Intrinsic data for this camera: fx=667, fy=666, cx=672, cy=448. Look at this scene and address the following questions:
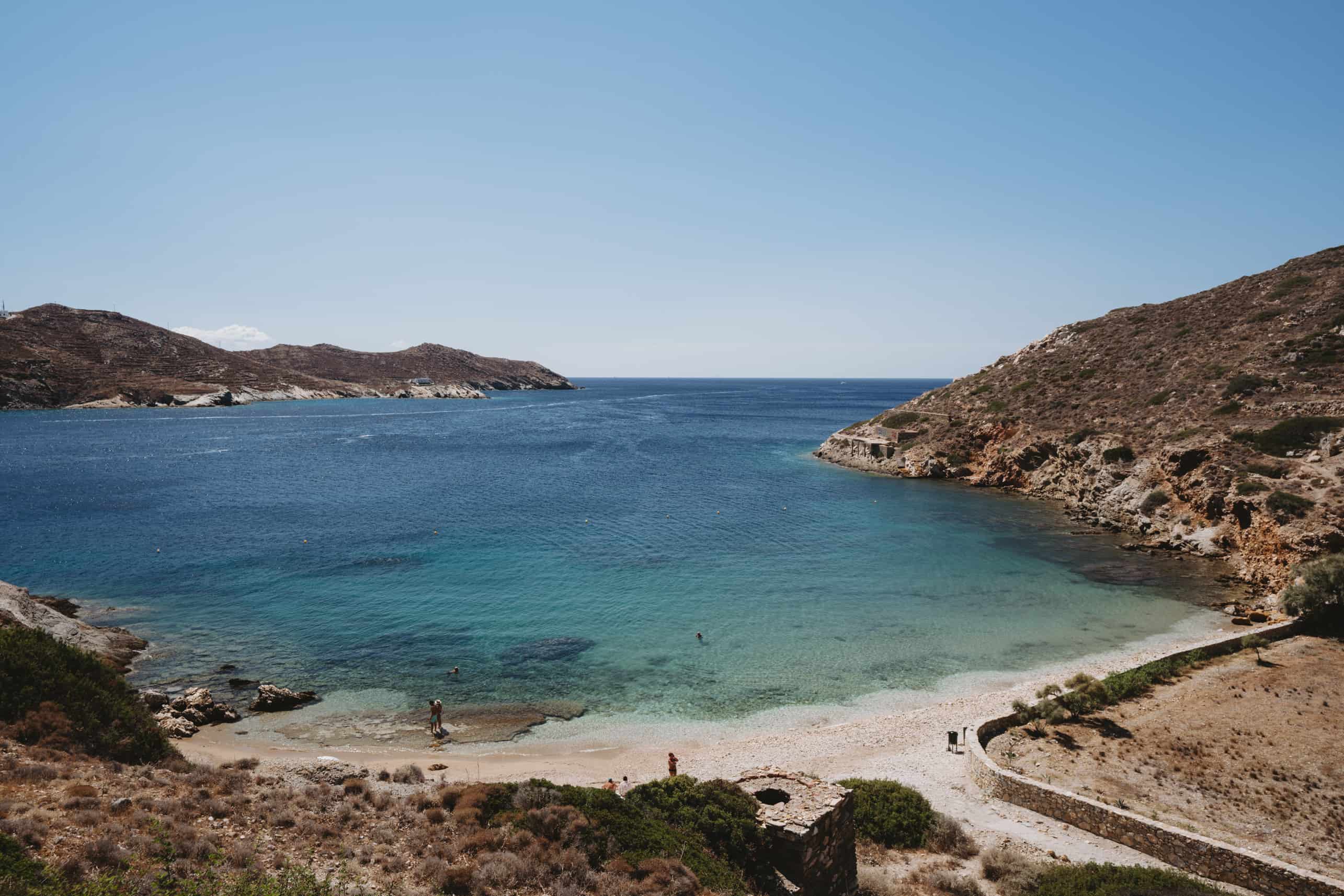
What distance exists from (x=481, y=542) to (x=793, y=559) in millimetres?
24004

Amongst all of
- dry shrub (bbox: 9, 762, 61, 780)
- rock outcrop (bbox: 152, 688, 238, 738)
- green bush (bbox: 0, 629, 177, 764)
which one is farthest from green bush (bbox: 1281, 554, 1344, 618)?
rock outcrop (bbox: 152, 688, 238, 738)

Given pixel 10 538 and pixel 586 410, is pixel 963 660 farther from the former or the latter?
pixel 586 410

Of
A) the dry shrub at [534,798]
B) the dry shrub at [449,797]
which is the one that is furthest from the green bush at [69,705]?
the dry shrub at [534,798]

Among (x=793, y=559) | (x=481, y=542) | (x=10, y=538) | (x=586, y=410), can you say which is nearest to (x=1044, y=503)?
(x=793, y=559)

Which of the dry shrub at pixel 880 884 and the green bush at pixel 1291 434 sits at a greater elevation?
the green bush at pixel 1291 434

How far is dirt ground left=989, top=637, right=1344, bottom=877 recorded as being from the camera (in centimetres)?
1858

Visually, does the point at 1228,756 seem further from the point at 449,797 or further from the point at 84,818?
the point at 84,818

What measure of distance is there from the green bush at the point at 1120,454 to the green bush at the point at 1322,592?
27.2 m

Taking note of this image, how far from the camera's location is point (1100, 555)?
158 ft

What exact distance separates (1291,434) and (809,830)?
5409 cm

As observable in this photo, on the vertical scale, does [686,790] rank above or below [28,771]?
below

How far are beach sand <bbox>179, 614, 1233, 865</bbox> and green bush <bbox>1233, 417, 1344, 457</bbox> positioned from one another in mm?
27395

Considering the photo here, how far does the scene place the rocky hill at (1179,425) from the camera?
1747 inches

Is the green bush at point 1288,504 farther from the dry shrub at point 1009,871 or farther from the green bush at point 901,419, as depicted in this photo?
the green bush at point 901,419
